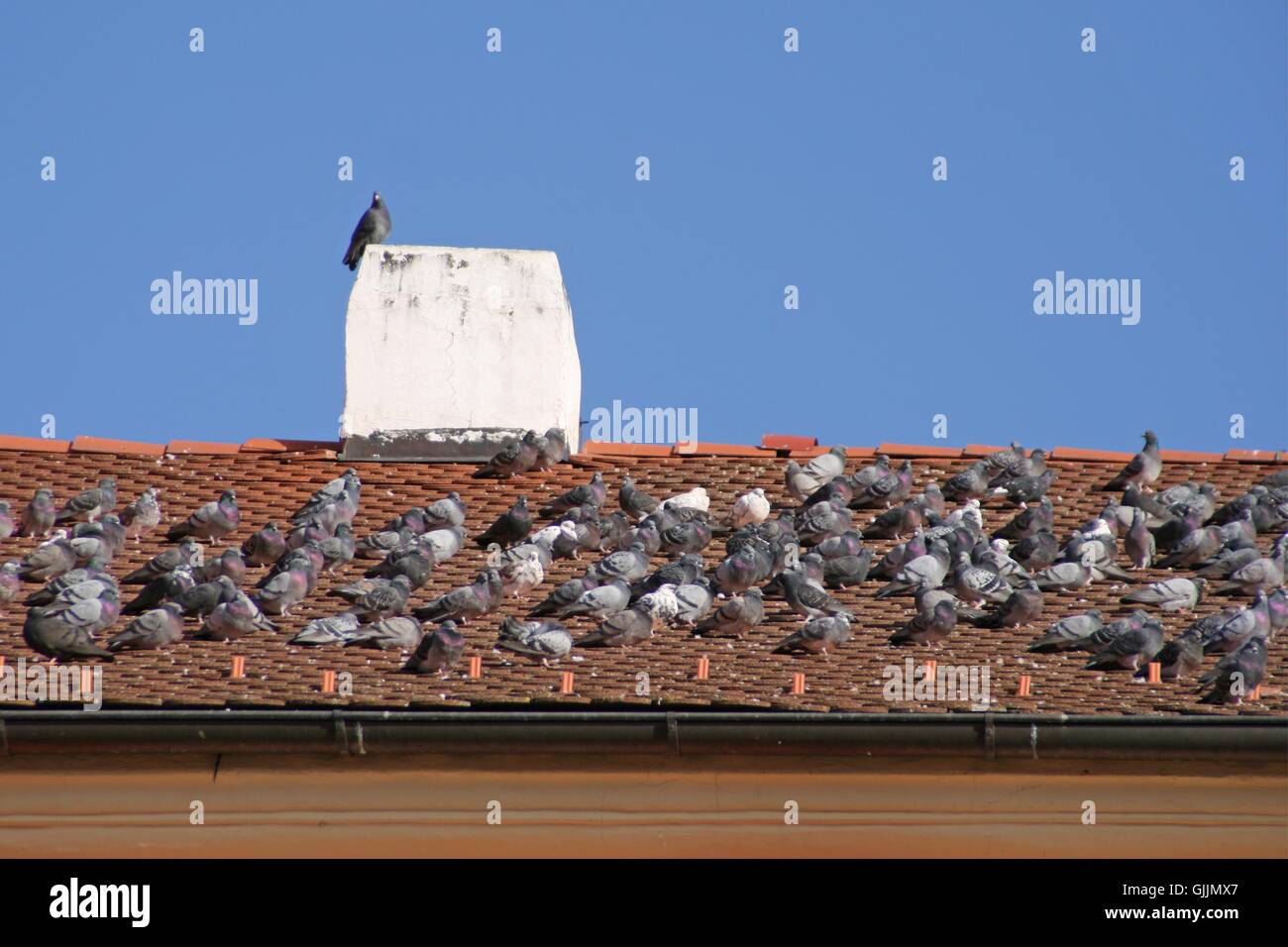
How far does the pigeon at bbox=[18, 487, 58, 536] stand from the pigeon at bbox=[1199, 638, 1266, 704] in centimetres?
712

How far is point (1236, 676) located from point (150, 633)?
548 centimetres

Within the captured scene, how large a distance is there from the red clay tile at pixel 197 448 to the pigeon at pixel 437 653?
4726 mm

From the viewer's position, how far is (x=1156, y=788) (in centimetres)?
919

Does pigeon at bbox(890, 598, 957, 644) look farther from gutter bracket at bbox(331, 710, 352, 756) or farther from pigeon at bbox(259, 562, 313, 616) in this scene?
pigeon at bbox(259, 562, 313, 616)

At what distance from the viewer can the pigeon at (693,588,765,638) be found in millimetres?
11398

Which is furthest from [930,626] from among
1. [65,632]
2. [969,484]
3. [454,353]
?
[454,353]

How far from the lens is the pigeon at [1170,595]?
11.8m

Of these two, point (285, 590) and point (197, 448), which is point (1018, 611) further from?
point (197, 448)

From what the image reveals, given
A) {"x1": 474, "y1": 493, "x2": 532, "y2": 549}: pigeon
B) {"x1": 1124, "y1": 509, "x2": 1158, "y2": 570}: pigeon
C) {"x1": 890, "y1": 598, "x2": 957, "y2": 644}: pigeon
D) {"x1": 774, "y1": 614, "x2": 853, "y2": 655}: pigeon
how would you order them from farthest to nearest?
{"x1": 474, "y1": 493, "x2": 532, "y2": 549}: pigeon < {"x1": 1124, "y1": 509, "x2": 1158, "y2": 570}: pigeon < {"x1": 890, "y1": 598, "x2": 957, "y2": 644}: pigeon < {"x1": 774, "y1": 614, "x2": 853, "y2": 655}: pigeon

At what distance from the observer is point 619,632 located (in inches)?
439

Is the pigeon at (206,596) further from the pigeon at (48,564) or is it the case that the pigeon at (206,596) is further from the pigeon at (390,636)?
the pigeon at (48,564)

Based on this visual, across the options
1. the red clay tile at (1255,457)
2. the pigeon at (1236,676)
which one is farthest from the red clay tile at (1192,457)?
the pigeon at (1236,676)

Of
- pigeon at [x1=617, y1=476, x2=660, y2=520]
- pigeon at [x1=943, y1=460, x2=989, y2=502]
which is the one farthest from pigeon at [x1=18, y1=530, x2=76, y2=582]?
pigeon at [x1=943, y1=460, x2=989, y2=502]

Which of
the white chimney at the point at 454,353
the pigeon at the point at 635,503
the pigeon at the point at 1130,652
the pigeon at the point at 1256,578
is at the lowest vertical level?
the pigeon at the point at 1130,652
